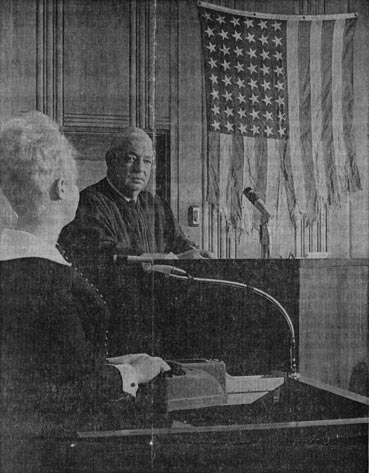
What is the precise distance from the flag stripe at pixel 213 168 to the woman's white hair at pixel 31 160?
1.26 feet

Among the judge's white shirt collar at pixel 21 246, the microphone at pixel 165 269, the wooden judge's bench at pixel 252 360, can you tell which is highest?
the judge's white shirt collar at pixel 21 246

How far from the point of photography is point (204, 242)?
218cm

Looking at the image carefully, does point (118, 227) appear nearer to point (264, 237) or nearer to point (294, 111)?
point (264, 237)

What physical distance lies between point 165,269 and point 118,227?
18 centimetres

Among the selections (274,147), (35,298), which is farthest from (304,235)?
(35,298)

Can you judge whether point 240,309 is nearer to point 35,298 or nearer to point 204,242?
point 204,242

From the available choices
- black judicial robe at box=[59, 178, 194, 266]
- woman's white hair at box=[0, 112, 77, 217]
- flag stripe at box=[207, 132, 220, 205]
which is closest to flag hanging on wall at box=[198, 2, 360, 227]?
flag stripe at box=[207, 132, 220, 205]

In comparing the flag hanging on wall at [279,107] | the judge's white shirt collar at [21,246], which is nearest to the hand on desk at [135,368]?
the judge's white shirt collar at [21,246]

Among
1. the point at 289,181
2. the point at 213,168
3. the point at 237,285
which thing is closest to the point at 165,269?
the point at 237,285

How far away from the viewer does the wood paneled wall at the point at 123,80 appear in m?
2.11

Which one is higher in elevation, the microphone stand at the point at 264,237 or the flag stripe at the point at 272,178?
the flag stripe at the point at 272,178

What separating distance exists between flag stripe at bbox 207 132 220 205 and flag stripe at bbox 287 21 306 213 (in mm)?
233

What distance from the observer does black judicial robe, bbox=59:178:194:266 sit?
6.98ft

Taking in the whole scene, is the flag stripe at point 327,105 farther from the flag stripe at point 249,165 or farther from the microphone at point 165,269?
the microphone at point 165,269
